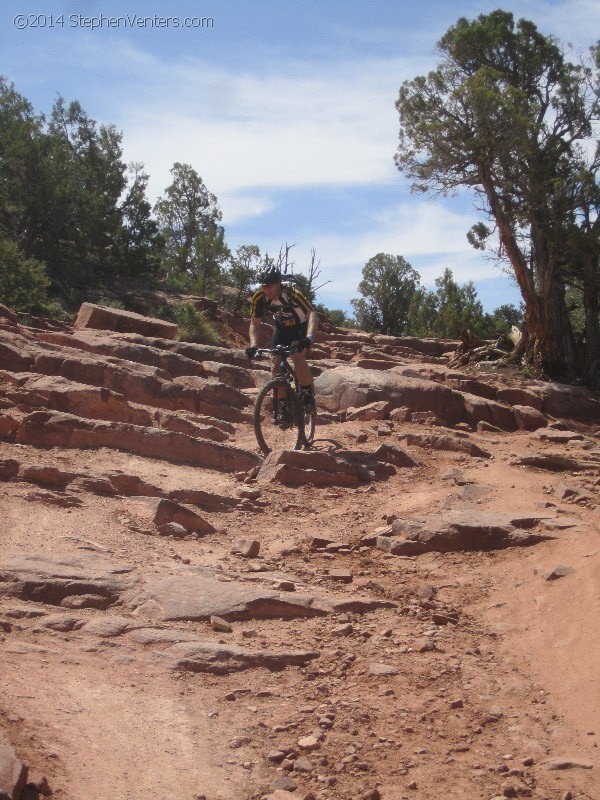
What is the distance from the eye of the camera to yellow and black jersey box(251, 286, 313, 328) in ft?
26.9

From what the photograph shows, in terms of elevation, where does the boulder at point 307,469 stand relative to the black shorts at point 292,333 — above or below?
below

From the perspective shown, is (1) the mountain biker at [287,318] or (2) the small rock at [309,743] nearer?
(2) the small rock at [309,743]

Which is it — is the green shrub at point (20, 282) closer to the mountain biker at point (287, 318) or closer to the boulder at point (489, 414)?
the boulder at point (489, 414)

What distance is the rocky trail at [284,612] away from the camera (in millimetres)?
3062

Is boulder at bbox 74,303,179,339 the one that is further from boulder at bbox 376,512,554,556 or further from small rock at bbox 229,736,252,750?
small rock at bbox 229,736,252,750

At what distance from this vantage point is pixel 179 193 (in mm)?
38312

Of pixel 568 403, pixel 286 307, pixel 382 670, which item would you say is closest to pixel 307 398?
pixel 286 307

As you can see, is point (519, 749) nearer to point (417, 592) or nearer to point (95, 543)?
point (417, 592)

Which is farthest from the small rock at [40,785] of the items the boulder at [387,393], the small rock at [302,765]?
the boulder at [387,393]

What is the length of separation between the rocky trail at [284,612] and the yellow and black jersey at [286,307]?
1348mm

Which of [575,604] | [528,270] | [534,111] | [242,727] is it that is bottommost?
[242,727]

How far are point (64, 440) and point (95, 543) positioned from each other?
2.50 metres

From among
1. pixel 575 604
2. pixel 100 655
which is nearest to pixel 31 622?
pixel 100 655

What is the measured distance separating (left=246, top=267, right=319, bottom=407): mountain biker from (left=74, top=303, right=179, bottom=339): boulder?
6.80 meters
